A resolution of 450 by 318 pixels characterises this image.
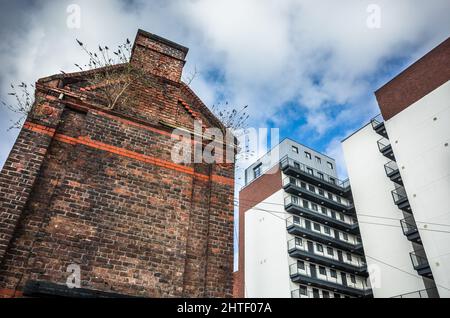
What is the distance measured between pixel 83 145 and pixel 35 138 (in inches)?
32.8

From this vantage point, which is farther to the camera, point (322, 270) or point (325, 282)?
point (322, 270)

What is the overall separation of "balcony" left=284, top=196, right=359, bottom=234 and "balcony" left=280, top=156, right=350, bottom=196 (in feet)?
8.83

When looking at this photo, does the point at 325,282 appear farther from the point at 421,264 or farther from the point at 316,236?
the point at 421,264

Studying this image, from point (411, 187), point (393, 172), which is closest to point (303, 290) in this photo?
point (393, 172)

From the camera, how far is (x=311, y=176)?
33.6 meters

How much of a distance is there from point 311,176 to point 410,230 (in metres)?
13.8

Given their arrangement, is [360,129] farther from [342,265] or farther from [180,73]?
[180,73]

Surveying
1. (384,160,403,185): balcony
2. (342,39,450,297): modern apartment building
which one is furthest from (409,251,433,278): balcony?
(384,160,403,185): balcony

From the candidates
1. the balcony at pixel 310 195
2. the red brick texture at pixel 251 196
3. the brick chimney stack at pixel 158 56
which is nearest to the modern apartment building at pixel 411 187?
the balcony at pixel 310 195

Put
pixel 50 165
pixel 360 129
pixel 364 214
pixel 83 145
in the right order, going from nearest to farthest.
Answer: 1. pixel 50 165
2. pixel 83 145
3. pixel 364 214
4. pixel 360 129

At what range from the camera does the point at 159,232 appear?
6.04 meters

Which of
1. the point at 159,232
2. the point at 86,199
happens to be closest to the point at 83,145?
the point at 86,199
